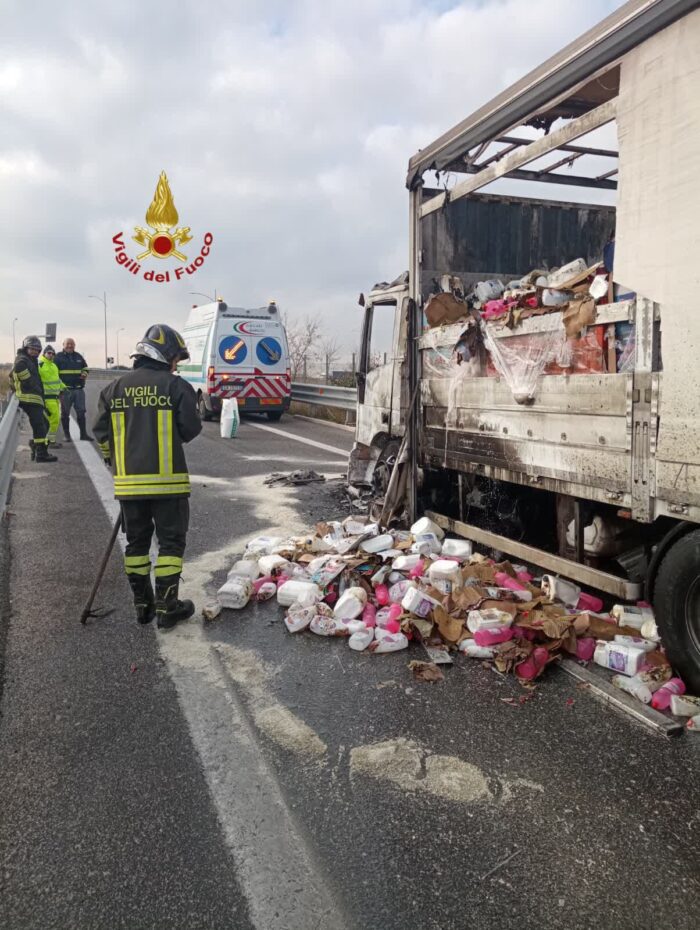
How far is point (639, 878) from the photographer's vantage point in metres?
2.07

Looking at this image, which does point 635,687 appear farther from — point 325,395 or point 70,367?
point 325,395

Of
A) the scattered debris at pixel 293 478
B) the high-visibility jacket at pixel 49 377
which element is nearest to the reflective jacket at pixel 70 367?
the high-visibility jacket at pixel 49 377

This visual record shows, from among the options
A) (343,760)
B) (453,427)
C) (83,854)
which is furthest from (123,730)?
(453,427)

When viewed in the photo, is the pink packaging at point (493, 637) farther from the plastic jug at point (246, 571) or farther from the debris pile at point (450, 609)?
the plastic jug at point (246, 571)

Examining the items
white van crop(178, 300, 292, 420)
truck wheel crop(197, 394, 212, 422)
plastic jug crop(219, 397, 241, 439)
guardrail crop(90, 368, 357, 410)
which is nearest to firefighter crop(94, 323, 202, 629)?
plastic jug crop(219, 397, 241, 439)

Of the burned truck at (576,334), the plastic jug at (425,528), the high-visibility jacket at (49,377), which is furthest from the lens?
the high-visibility jacket at (49,377)

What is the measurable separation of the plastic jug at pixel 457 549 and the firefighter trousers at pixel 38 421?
23.2ft

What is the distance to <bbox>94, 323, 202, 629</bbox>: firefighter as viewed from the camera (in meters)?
4.01

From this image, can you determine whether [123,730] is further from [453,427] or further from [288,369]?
[288,369]

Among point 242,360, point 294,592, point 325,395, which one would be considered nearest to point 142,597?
point 294,592

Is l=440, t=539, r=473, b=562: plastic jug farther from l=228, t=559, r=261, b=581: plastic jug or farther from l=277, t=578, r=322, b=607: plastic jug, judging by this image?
l=228, t=559, r=261, b=581: plastic jug

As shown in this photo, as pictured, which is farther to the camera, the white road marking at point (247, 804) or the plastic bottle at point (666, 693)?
the plastic bottle at point (666, 693)

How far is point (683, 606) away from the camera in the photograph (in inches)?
125

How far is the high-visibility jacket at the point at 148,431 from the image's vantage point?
13.1 feet
